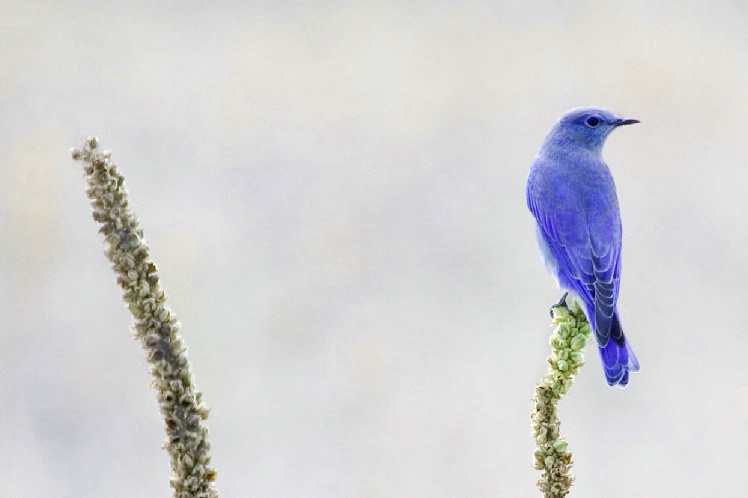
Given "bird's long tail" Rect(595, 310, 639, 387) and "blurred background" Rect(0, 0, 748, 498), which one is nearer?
"bird's long tail" Rect(595, 310, 639, 387)

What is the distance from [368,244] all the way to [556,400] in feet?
38.9

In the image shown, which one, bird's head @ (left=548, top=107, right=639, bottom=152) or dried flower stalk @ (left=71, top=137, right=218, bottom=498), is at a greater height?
bird's head @ (left=548, top=107, right=639, bottom=152)

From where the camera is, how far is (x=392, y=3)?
20.2m

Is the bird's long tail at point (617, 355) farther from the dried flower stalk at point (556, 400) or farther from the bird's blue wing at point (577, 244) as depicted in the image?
the dried flower stalk at point (556, 400)

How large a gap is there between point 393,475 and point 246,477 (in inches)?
61.1

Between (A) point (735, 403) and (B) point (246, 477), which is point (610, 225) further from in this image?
(A) point (735, 403)

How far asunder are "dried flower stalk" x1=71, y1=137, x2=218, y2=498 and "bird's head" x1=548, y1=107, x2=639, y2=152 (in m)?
2.81

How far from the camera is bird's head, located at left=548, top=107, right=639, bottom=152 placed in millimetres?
3967

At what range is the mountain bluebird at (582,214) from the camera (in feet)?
11.0

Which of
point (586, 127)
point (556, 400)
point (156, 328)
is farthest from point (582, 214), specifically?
point (156, 328)

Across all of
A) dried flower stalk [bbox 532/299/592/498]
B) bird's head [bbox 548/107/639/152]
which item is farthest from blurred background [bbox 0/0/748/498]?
dried flower stalk [bbox 532/299/592/498]

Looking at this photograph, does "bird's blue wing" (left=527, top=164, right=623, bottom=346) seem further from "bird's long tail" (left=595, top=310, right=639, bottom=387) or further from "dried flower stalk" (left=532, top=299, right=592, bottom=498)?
"dried flower stalk" (left=532, top=299, right=592, bottom=498)

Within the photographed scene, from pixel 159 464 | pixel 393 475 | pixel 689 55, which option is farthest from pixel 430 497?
pixel 689 55

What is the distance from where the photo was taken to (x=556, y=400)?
6.70 ft
